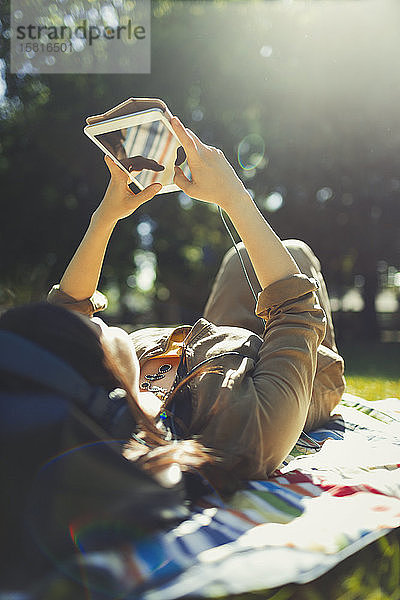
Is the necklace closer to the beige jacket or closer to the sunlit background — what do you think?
the beige jacket

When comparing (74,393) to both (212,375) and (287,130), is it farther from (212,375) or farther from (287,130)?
(287,130)

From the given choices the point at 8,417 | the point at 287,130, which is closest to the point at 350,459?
the point at 8,417

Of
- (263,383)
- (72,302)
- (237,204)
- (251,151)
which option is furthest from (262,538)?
(251,151)

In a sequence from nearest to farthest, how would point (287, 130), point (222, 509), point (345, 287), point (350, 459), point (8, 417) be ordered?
point (8, 417) → point (222, 509) → point (350, 459) → point (287, 130) → point (345, 287)

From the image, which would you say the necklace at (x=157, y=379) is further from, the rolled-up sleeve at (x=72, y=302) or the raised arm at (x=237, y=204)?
the raised arm at (x=237, y=204)

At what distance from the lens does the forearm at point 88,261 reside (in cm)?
212

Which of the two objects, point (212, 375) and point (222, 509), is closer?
point (222, 509)

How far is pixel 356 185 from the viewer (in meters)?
12.4

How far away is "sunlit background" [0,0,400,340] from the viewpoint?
36.3 ft

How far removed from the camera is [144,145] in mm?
1943

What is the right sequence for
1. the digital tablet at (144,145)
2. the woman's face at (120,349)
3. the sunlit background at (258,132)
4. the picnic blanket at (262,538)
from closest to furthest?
the picnic blanket at (262,538), the woman's face at (120,349), the digital tablet at (144,145), the sunlit background at (258,132)

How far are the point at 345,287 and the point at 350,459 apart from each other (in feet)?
42.0

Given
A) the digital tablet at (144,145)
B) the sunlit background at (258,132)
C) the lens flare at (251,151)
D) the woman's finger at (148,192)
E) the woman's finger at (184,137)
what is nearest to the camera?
the woman's finger at (184,137)

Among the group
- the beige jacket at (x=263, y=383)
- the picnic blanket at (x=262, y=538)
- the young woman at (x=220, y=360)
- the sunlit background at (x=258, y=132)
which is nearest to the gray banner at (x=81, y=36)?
the sunlit background at (x=258, y=132)
